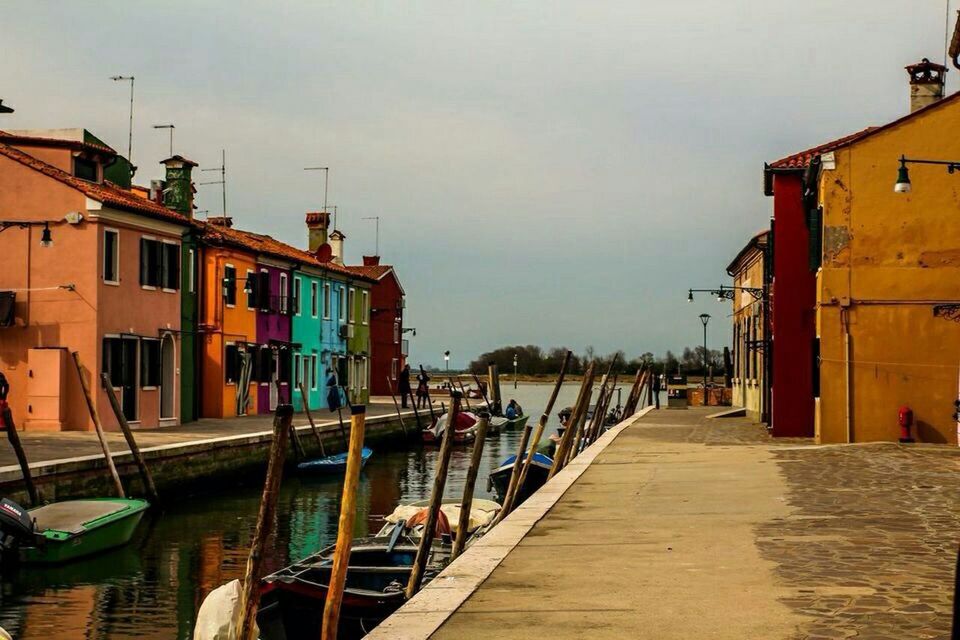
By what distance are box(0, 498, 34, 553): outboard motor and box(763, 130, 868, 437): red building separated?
16.8 meters

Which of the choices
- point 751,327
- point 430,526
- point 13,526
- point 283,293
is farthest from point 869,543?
point 283,293

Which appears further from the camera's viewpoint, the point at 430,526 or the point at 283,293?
the point at 283,293

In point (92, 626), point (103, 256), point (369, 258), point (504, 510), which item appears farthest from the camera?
point (369, 258)

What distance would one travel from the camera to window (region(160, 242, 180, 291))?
33.9 meters

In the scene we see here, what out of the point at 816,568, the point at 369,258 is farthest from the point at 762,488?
the point at 369,258

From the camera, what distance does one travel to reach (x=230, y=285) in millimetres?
39000

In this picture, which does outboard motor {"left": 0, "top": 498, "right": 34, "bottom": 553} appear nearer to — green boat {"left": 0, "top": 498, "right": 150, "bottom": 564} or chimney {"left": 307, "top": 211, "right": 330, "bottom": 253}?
green boat {"left": 0, "top": 498, "right": 150, "bottom": 564}

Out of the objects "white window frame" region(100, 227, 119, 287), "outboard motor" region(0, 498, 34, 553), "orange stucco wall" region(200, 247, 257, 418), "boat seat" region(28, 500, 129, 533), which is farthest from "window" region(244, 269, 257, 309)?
"outboard motor" region(0, 498, 34, 553)

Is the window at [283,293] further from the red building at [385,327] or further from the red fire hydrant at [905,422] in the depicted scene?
the red fire hydrant at [905,422]

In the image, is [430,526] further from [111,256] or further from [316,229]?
[316,229]

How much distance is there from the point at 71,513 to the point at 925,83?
824 inches

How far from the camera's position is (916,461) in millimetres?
19422

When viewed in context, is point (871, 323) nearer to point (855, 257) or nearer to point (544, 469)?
point (855, 257)

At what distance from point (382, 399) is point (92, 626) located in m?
49.5
